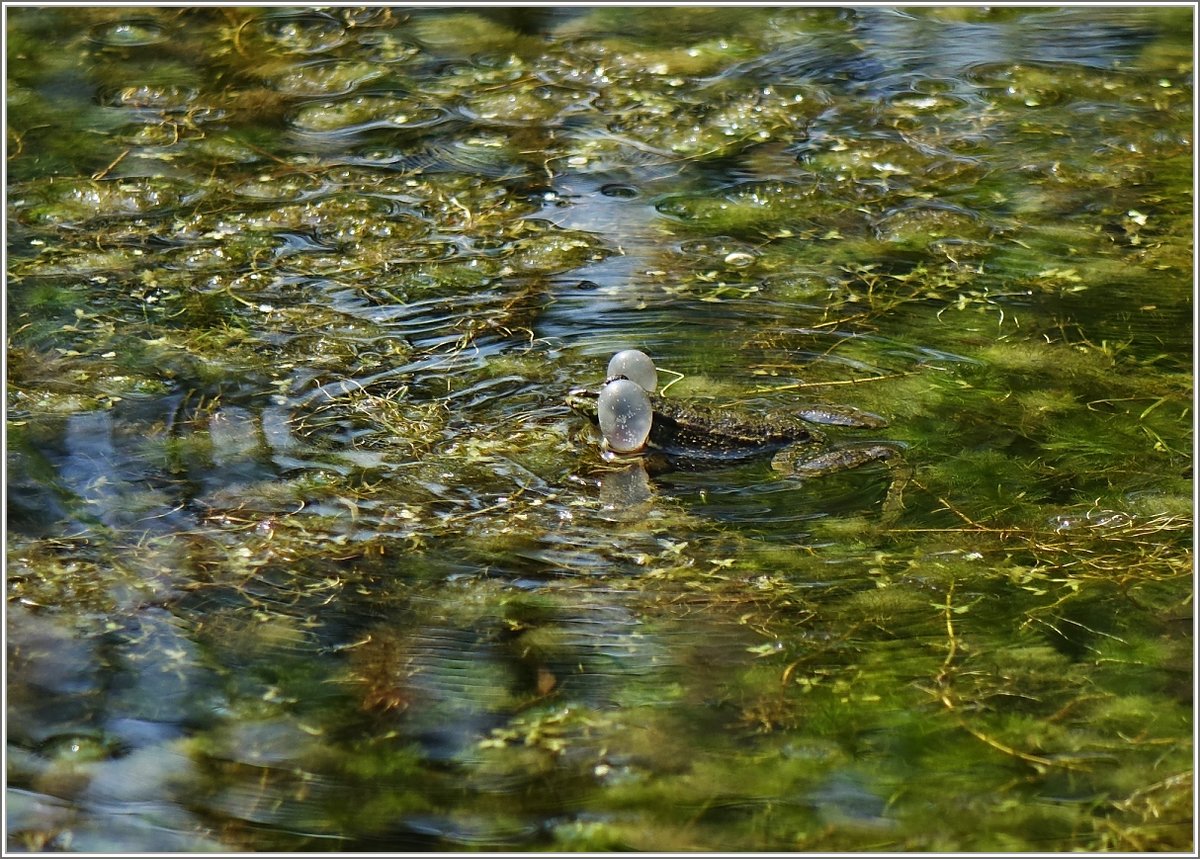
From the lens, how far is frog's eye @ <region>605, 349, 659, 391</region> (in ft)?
11.8

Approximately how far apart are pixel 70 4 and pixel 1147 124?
16.0 feet

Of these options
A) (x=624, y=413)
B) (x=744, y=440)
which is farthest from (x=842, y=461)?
(x=624, y=413)

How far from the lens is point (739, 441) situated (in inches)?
139

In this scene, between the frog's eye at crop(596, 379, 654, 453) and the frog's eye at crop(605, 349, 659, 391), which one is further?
the frog's eye at crop(605, 349, 659, 391)

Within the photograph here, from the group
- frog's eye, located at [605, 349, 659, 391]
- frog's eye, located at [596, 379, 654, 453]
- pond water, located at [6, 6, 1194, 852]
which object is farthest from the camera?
frog's eye, located at [605, 349, 659, 391]

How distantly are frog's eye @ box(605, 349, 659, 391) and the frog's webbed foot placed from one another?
16.4 inches

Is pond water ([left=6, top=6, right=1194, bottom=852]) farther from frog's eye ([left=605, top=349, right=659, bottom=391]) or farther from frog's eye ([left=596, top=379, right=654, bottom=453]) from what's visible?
frog's eye ([left=605, top=349, right=659, bottom=391])

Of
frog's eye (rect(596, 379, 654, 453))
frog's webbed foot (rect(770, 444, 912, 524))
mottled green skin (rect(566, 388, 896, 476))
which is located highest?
frog's eye (rect(596, 379, 654, 453))

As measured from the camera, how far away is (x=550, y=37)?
6117mm

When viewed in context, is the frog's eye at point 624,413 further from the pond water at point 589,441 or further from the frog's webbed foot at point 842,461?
the frog's webbed foot at point 842,461

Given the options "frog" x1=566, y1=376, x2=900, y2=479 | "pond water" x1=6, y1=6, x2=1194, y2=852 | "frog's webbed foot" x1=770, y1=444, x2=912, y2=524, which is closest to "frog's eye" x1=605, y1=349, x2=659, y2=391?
"frog" x1=566, y1=376, x2=900, y2=479

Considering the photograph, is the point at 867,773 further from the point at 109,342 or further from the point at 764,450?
the point at 109,342

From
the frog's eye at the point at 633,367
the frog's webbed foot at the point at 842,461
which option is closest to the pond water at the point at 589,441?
the frog's webbed foot at the point at 842,461

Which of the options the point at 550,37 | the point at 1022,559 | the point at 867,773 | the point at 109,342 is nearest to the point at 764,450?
the point at 1022,559
